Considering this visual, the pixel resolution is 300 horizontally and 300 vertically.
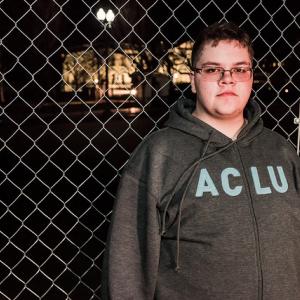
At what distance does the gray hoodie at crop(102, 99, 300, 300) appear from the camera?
67.9 inches

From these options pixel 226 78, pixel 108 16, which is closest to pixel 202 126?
pixel 226 78

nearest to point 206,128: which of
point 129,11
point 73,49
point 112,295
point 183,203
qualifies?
point 183,203

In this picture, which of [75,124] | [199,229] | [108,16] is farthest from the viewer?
[108,16]

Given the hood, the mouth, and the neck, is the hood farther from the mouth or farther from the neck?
the mouth

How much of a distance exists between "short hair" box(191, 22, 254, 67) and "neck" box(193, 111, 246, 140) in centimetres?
26

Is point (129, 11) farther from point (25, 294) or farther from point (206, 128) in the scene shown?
point (206, 128)

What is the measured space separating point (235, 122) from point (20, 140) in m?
9.60

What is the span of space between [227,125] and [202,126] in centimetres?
12

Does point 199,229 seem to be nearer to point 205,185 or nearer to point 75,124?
point 205,185

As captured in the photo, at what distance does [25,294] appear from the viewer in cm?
360

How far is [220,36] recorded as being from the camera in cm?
184

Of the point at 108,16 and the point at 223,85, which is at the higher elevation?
the point at 108,16

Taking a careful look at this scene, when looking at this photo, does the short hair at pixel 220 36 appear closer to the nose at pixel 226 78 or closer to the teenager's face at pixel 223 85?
the teenager's face at pixel 223 85

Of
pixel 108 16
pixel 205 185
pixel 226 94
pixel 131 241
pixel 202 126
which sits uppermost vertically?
pixel 108 16
